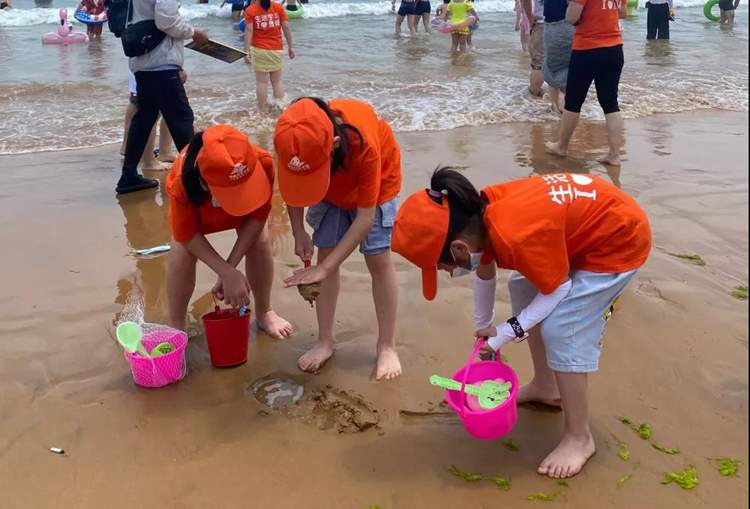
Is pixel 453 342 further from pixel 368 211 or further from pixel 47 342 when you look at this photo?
pixel 47 342

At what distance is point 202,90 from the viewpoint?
9.11 m

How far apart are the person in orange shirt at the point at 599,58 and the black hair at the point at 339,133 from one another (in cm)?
369

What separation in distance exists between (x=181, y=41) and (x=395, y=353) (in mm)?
3244

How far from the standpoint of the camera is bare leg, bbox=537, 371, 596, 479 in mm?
2434

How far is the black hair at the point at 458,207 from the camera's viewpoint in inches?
88.7

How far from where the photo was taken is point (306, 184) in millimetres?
2611

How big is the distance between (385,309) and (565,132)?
358cm

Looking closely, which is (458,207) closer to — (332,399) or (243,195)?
(243,195)

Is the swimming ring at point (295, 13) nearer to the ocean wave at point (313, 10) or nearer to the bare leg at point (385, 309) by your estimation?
the ocean wave at point (313, 10)

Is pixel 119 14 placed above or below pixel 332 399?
above

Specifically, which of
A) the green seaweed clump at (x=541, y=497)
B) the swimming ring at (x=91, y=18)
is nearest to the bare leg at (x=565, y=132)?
the green seaweed clump at (x=541, y=497)

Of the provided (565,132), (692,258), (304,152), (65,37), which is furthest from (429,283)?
(65,37)

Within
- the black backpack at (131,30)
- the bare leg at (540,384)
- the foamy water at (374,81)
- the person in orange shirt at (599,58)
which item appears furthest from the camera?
the foamy water at (374,81)

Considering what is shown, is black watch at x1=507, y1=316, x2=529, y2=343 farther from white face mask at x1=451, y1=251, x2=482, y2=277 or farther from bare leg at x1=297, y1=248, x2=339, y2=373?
bare leg at x1=297, y1=248, x2=339, y2=373
